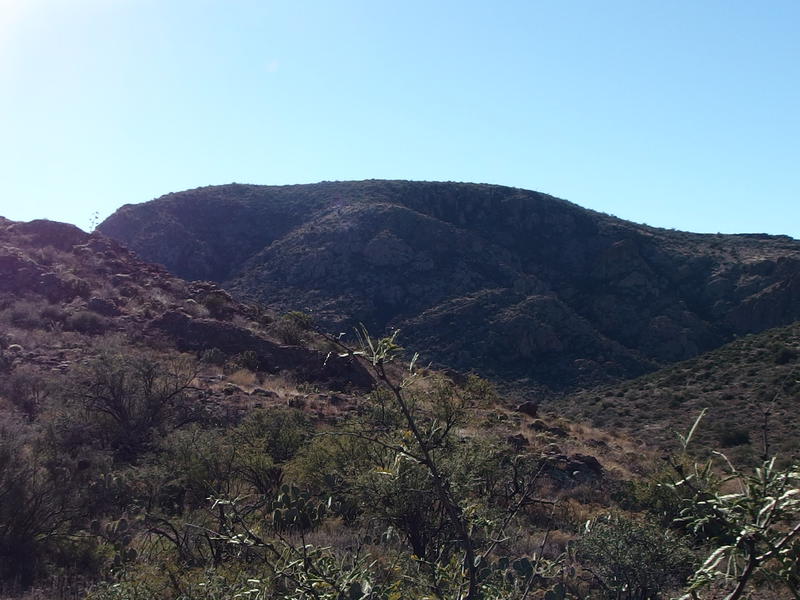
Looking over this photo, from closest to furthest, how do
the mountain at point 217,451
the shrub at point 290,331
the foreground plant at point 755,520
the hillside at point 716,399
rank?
the foreground plant at point 755,520
the mountain at point 217,451
the hillside at point 716,399
the shrub at point 290,331

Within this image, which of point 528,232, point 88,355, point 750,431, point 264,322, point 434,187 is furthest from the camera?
point 434,187

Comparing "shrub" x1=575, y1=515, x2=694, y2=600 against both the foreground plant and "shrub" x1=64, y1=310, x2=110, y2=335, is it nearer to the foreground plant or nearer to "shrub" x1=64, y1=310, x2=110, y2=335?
the foreground plant

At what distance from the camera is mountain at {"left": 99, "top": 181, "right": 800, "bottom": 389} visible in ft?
151

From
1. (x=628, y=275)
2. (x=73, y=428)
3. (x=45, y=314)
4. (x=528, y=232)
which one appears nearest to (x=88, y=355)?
(x=45, y=314)

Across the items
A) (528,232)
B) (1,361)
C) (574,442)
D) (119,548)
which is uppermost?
(528,232)

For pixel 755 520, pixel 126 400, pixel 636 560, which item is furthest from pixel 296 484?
pixel 755 520

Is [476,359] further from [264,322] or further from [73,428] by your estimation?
[73,428]

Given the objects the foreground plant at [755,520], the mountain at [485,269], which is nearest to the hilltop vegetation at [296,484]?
the foreground plant at [755,520]

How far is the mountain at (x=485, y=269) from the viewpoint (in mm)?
46062

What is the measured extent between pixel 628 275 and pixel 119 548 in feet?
175

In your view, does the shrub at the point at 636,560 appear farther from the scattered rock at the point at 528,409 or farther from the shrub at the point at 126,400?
the scattered rock at the point at 528,409

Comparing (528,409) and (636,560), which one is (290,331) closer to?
(528,409)

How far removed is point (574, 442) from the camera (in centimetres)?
2033

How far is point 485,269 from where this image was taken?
54.9 metres
